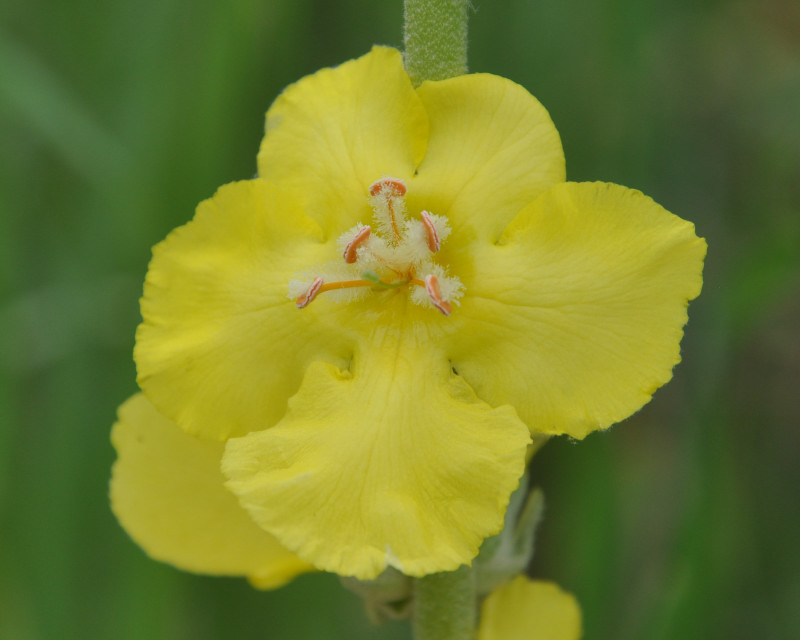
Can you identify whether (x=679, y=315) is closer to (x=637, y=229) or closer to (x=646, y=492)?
(x=637, y=229)

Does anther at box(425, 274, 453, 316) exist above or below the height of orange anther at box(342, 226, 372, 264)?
below

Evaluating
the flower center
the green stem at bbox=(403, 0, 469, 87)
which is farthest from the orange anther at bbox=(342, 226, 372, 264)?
the green stem at bbox=(403, 0, 469, 87)

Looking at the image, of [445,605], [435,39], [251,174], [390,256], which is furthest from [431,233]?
[251,174]

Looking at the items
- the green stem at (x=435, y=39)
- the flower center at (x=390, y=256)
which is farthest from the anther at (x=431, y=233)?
the green stem at (x=435, y=39)

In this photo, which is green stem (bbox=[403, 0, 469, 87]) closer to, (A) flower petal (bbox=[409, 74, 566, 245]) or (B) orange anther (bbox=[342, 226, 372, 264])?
(A) flower petal (bbox=[409, 74, 566, 245])

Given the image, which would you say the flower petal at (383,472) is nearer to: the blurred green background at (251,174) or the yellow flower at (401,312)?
the yellow flower at (401,312)

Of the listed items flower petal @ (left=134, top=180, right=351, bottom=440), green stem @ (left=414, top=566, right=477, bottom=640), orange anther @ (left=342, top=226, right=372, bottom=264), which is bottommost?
green stem @ (left=414, top=566, right=477, bottom=640)

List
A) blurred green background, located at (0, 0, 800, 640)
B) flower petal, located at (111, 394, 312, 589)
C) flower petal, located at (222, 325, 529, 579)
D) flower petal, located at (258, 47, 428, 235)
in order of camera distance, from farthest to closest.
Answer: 1. blurred green background, located at (0, 0, 800, 640)
2. flower petal, located at (111, 394, 312, 589)
3. flower petal, located at (258, 47, 428, 235)
4. flower petal, located at (222, 325, 529, 579)
